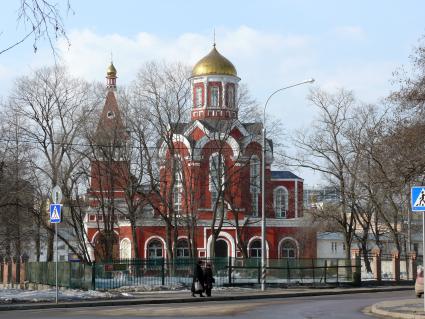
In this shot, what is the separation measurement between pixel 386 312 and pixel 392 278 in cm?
2922

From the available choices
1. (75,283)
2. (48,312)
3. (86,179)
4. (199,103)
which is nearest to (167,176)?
(86,179)

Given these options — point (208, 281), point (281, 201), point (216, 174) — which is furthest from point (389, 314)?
point (281, 201)

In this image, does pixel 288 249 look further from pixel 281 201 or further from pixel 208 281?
→ pixel 208 281

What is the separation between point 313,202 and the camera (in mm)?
65500

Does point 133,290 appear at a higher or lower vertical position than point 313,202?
lower

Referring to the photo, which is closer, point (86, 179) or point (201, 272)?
point (201, 272)

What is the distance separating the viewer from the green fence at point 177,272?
34.7m

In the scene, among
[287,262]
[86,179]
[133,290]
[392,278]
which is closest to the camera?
[133,290]

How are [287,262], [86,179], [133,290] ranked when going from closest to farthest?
[133,290] < [287,262] < [86,179]

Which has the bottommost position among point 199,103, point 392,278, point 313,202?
point 392,278

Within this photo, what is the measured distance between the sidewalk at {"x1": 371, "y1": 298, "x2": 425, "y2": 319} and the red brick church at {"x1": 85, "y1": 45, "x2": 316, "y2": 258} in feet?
107

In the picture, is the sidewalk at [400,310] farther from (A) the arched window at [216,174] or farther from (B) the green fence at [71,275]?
(A) the arched window at [216,174]

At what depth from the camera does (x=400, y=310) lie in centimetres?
2158

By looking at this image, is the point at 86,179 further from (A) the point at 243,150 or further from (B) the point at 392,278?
(B) the point at 392,278
